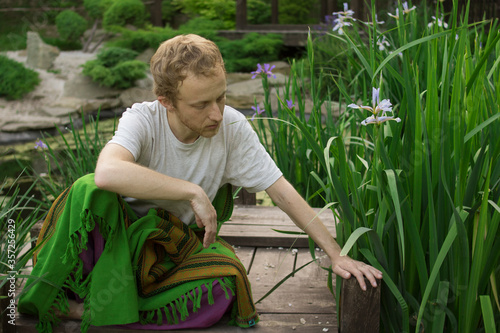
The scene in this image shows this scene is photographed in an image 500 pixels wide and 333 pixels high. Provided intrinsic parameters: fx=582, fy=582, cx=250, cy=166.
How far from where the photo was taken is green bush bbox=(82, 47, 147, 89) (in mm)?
8047

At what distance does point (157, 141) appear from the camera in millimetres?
1793

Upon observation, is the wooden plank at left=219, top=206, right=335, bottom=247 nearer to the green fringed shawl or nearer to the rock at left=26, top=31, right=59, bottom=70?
the green fringed shawl

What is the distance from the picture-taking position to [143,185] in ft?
5.15

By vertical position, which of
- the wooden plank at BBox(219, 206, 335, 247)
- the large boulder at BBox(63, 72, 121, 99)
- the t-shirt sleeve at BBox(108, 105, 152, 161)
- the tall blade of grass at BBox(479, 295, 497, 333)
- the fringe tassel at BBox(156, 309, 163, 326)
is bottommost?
the large boulder at BBox(63, 72, 121, 99)

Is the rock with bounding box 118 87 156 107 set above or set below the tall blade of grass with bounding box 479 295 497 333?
below

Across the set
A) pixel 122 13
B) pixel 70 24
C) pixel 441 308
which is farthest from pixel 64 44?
pixel 441 308

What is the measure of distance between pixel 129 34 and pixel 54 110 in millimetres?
2416

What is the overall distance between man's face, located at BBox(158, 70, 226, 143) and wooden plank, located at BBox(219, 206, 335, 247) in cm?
76

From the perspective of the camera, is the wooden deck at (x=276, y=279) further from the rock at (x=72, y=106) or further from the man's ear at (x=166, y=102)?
the rock at (x=72, y=106)

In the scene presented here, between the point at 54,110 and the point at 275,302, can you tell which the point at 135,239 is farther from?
the point at 54,110

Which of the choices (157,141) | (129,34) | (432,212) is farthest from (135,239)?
(129,34)

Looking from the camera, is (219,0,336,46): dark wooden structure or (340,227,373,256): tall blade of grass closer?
(340,227,373,256): tall blade of grass

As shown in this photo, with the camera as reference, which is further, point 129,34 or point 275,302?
point 129,34

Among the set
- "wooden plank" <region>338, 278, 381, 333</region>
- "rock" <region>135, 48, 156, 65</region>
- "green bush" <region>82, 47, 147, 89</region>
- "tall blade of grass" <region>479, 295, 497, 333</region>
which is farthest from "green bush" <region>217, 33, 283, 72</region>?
"tall blade of grass" <region>479, 295, 497, 333</region>
